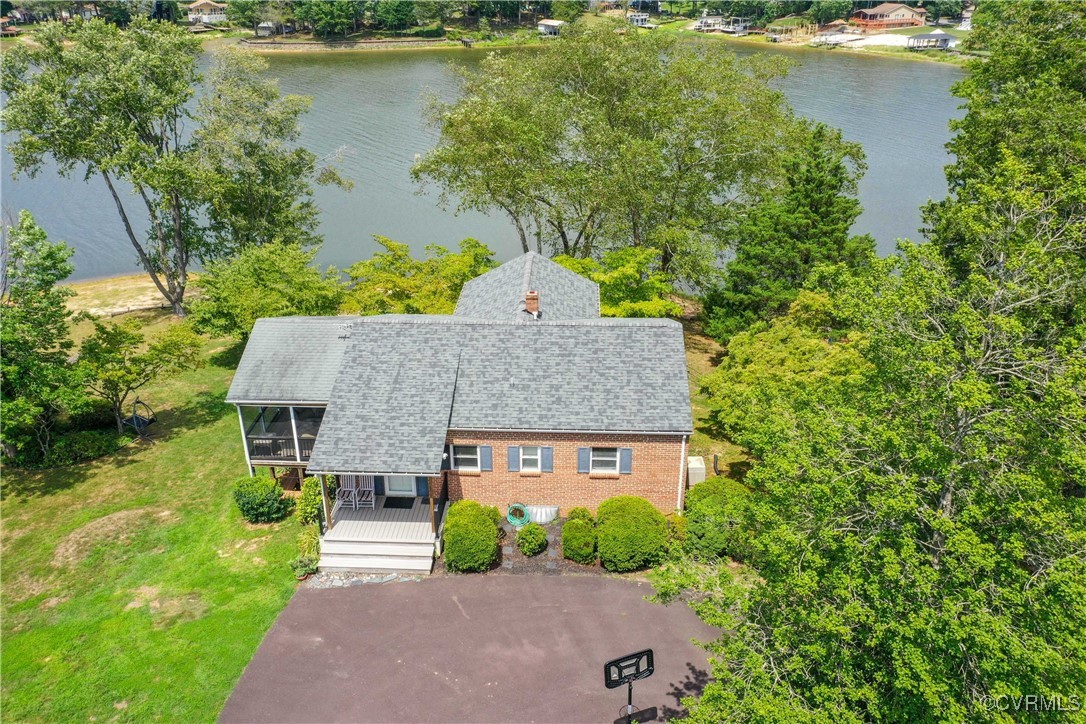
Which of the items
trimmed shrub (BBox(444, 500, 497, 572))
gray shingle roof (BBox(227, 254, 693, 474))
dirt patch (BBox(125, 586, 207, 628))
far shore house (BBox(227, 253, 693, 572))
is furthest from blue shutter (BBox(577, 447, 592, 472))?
dirt patch (BBox(125, 586, 207, 628))

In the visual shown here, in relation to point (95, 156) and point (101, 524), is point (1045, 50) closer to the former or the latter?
point (101, 524)

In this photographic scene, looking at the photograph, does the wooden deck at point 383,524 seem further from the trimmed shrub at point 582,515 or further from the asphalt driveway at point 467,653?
the trimmed shrub at point 582,515

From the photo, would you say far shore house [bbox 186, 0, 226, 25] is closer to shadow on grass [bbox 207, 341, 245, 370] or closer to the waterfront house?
shadow on grass [bbox 207, 341, 245, 370]

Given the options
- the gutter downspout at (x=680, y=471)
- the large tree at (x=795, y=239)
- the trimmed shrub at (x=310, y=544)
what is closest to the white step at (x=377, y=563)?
the trimmed shrub at (x=310, y=544)

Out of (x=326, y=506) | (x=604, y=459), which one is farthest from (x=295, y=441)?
(x=604, y=459)

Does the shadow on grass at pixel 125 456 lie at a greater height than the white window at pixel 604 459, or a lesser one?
lesser

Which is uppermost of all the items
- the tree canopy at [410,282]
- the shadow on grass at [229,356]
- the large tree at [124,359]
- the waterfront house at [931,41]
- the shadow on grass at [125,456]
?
the waterfront house at [931,41]
